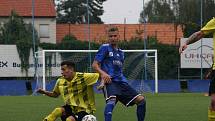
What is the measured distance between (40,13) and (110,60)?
133 ft

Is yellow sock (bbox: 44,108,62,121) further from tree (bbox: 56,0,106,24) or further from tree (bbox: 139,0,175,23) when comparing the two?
tree (bbox: 56,0,106,24)

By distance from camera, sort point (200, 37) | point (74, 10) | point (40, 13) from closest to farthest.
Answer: point (200, 37) < point (40, 13) < point (74, 10)

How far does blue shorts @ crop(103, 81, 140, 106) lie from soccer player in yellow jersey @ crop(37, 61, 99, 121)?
1.51 ft

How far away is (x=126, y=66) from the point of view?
31.2 m

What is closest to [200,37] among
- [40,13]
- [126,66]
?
[126,66]

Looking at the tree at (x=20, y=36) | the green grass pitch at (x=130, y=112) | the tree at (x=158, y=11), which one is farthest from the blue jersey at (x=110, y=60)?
the tree at (x=158, y=11)

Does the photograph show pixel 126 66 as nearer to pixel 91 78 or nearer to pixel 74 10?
pixel 91 78

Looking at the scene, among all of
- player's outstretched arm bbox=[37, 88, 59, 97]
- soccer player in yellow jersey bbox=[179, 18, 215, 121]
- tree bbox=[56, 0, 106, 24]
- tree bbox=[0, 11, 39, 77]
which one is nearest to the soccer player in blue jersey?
player's outstretched arm bbox=[37, 88, 59, 97]

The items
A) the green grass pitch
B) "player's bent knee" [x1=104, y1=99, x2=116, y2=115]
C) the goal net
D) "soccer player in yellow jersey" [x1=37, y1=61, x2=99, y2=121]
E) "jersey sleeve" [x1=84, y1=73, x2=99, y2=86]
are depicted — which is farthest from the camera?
the goal net

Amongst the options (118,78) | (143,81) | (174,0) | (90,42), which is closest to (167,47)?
(90,42)

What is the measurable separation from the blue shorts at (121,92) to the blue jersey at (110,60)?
10cm

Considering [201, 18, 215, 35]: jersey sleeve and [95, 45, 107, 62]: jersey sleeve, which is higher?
[201, 18, 215, 35]: jersey sleeve

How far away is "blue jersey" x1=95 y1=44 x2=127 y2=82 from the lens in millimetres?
9367

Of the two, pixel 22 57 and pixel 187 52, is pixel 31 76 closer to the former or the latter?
pixel 22 57
